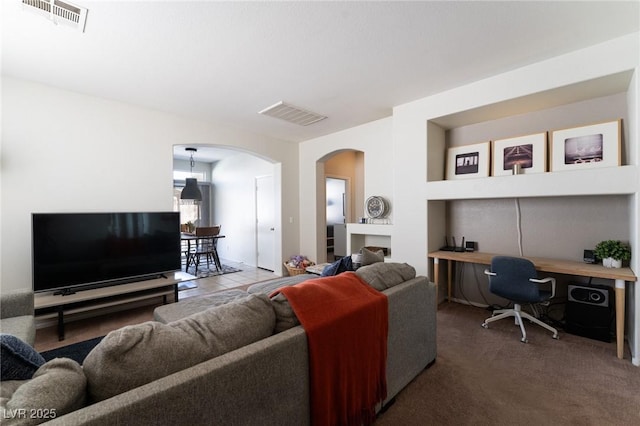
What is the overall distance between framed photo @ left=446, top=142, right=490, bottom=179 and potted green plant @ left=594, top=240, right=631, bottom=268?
1232 mm

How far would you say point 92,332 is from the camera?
299cm

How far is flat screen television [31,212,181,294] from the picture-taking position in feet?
9.41

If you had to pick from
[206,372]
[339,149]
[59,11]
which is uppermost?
[59,11]

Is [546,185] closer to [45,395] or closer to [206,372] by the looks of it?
[206,372]

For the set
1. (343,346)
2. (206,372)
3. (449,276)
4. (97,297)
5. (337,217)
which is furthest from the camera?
(337,217)

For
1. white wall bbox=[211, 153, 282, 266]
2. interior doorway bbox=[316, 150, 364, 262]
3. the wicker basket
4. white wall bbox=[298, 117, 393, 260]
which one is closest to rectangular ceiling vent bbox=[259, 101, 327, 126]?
white wall bbox=[298, 117, 393, 260]

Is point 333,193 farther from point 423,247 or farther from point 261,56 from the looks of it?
point 261,56

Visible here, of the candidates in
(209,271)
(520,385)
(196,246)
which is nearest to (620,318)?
(520,385)

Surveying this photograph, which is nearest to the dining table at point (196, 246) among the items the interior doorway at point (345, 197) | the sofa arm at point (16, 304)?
the interior doorway at point (345, 197)

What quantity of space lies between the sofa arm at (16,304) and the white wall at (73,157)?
1076 mm

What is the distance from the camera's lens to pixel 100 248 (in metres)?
3.19

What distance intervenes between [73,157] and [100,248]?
3.56 ft

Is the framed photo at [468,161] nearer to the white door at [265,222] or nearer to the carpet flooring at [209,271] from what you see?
the white door at [265,222]

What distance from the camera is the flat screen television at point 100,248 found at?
9.41 ft
